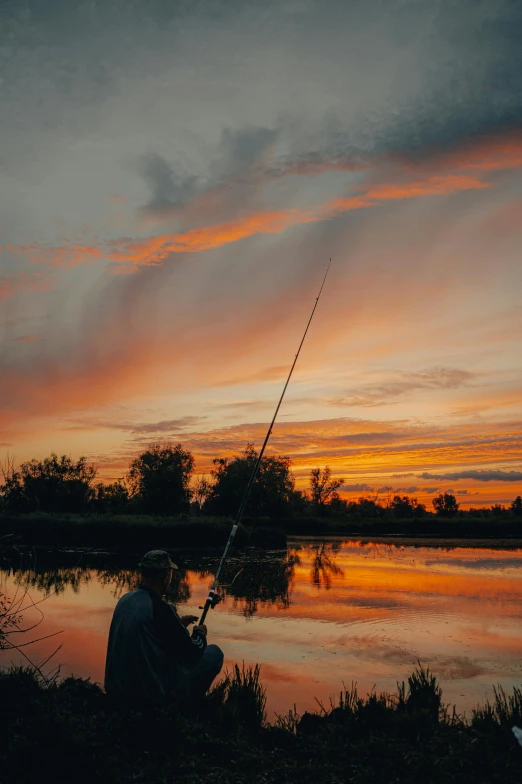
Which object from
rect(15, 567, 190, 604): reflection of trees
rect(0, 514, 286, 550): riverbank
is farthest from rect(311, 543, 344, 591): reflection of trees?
rect(0, 514, 286, 550): riverbank

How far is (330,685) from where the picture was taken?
27.2ft

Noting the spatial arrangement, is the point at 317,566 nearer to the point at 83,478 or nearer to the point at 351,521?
the point at 351,521

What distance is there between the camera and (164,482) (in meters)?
76.4

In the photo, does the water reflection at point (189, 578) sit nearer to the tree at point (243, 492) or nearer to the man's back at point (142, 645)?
the man's back at point (142, 645)

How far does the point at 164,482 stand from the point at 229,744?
72824mm

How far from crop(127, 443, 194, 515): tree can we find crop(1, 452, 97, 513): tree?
276 inches

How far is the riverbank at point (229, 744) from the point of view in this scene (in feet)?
14.0

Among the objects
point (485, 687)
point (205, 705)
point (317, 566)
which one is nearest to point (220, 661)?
point (205, 705)

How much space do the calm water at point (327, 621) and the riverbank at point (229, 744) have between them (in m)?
1.83

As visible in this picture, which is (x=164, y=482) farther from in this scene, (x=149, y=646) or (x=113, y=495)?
(x=149, y=646)

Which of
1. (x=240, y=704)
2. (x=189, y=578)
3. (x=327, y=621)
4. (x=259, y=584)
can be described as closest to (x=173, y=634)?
(x=240, y=704)

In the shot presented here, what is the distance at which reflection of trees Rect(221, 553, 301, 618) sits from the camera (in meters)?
15.3

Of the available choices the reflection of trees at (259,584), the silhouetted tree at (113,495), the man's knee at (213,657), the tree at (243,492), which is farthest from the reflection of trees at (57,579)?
the silhouetted tree at (113,495)

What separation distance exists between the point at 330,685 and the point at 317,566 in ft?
58.6
